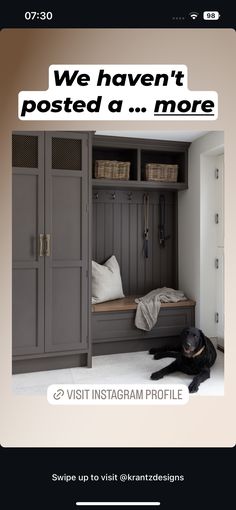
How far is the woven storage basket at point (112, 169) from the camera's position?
97.3 inches

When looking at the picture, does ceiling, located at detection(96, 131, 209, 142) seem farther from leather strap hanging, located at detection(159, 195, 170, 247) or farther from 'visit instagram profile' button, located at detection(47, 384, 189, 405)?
'visit instagram profile' button, located at detection(47, 384, 189, 405)

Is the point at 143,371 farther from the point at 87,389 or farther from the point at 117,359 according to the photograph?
the point at 87,389

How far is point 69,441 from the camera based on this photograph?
0.80m

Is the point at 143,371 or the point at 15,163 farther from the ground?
the point at 15,163

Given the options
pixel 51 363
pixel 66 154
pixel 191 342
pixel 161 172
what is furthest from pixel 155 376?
pixel 161 172

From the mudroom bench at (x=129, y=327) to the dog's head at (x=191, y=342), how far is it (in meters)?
0.51

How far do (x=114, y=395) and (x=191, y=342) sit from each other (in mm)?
992

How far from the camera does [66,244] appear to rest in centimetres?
202

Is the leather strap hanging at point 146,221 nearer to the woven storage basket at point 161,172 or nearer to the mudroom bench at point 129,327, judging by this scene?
the woven storage basket at point 161,172

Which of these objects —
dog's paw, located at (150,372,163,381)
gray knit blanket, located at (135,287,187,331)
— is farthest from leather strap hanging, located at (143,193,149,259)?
dog's paw, located at (150,372,163,381)

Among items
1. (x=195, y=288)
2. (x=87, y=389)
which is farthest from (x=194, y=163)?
(x=87, y=389)

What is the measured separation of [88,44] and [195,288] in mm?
1924
